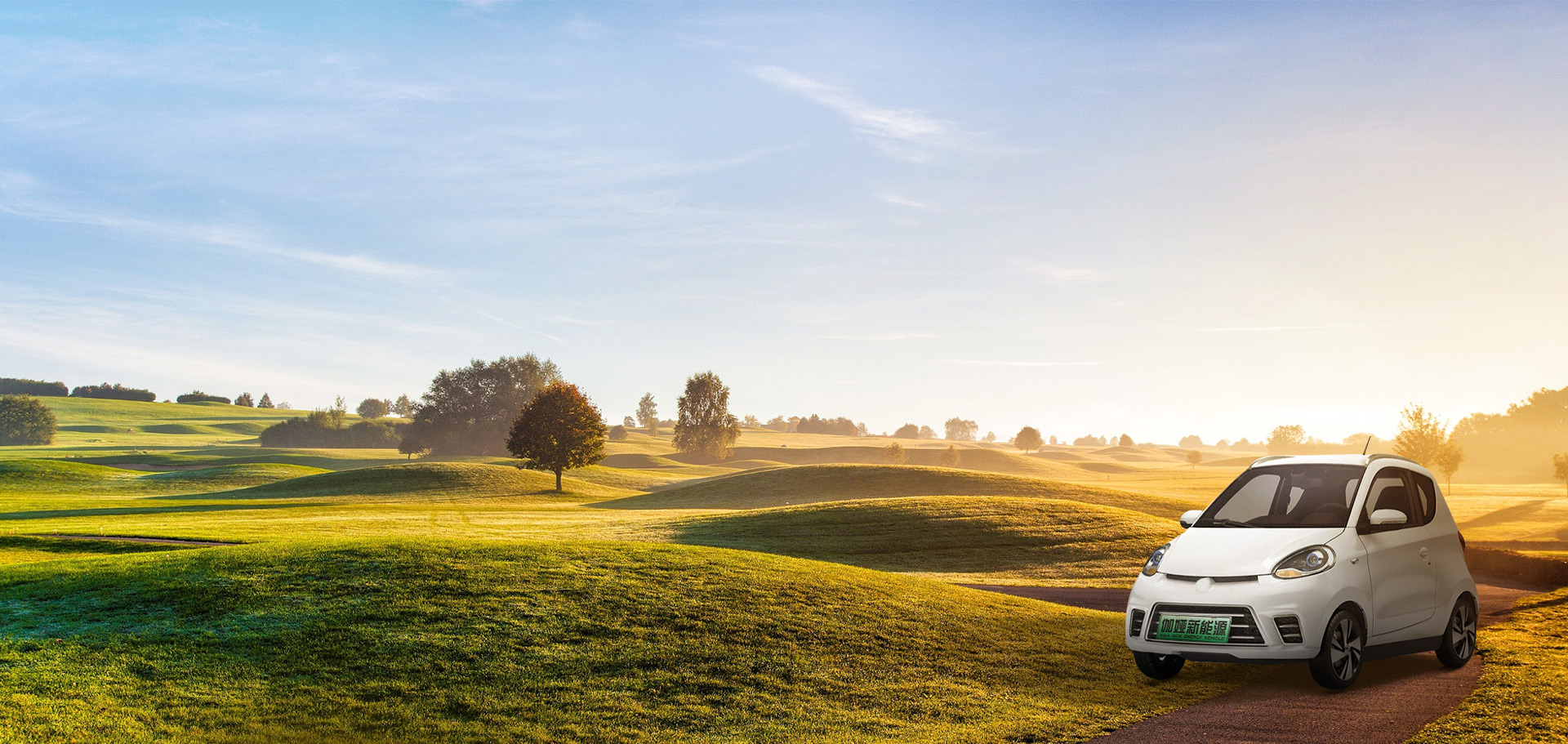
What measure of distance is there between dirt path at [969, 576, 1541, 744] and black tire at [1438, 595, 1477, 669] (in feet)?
0.43

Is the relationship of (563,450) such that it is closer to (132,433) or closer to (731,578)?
(731,578)

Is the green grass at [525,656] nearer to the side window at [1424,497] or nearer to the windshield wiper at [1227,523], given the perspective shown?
the windshield wiper at [1227,523]

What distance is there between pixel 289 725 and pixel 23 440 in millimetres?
169064

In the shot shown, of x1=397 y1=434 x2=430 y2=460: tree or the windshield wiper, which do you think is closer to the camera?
the windshield wiper

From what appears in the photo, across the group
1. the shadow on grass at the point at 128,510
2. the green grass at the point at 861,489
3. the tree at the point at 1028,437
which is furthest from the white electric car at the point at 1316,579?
the tree at the point at 1028,437

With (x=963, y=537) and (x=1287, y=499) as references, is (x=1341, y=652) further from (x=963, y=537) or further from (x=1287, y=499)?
(x=963, y=537)

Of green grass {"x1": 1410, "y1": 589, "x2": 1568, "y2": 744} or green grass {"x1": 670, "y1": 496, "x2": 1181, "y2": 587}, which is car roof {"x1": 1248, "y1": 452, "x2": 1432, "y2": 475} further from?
green grass {"x1": 670, "y1": 496, "x2": 1181, "y2": 587}

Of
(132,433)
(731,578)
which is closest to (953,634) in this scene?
(731,578)

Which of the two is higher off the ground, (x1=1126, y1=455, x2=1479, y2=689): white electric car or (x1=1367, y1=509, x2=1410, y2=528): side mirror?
(x1=1367, y1=509, x2=1410, y2=528): side mirror

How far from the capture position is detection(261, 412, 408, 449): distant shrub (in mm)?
149125

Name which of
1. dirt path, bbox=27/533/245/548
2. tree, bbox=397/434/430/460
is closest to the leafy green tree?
tree, bbox=397/434/430/460

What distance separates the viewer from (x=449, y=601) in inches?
502

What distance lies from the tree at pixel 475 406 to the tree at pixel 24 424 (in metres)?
60.8

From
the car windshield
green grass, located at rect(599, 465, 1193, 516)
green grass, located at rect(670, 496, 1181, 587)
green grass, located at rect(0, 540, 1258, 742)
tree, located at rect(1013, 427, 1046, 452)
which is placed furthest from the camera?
tree, located at rect(1013, 427, 1046, 452)
